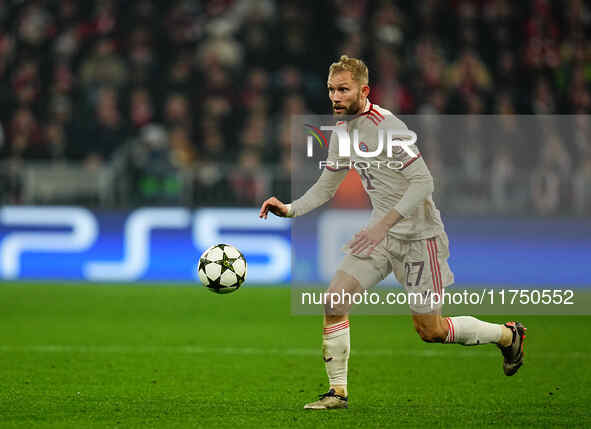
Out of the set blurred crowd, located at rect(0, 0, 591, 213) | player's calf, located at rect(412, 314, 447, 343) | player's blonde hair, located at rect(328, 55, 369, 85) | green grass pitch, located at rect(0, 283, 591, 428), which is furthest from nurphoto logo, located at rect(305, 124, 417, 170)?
blurred crowd, located at rect(0, 0, 591, 213)

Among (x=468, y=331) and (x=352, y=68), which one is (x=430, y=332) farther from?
(x=352, y=68)

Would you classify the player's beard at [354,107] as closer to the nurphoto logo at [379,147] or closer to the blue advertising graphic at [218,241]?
the nurphoto logo at [379,147]

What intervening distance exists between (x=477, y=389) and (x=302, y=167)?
5898 mm

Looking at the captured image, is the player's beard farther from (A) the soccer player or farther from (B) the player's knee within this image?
(B) the player's knee

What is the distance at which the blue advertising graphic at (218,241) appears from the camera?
12117mm

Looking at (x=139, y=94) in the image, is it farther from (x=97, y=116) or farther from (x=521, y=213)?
(x=521, y=213)

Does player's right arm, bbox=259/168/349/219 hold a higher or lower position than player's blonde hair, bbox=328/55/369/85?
lower

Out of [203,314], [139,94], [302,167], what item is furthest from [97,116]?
[203,314]

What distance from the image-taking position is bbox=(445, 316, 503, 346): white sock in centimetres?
583

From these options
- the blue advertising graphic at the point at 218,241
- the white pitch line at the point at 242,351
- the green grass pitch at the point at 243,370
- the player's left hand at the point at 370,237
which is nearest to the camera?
the player's left hand at the point at 370,237

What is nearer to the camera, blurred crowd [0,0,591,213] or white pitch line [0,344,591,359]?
white pitch line [0,344,591,359]

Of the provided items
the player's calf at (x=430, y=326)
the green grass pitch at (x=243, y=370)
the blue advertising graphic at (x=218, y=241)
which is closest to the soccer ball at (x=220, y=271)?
the green grass pitch at (x=243, y=370)

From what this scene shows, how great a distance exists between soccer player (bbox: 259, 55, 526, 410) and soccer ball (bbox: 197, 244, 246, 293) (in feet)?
1.62

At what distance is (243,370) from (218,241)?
518 cm
